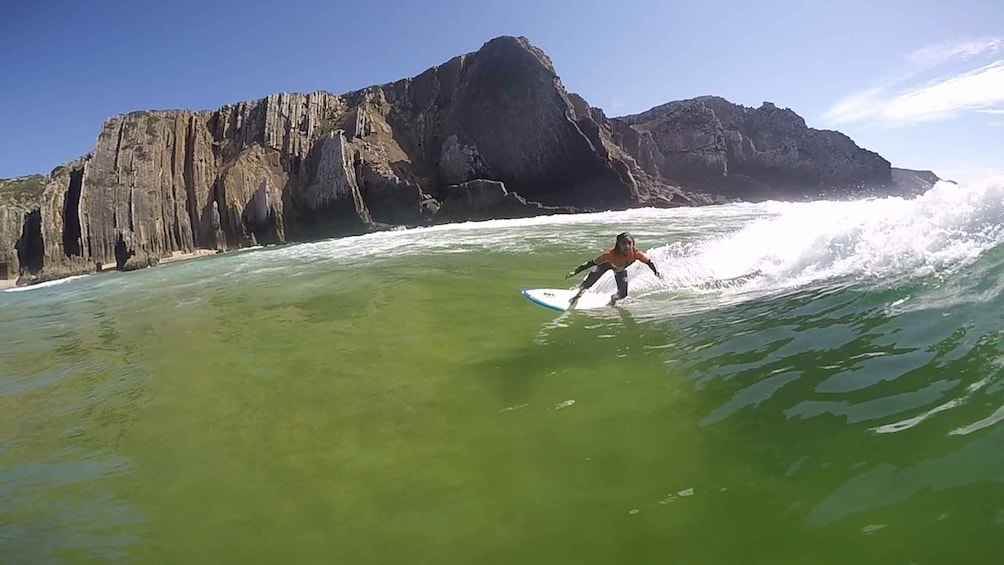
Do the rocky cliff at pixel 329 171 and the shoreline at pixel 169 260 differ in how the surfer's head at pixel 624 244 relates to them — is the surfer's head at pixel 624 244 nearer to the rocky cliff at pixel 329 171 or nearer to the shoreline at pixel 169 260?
the rocky cliff at pixel 329 171

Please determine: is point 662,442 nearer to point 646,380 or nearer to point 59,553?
point 646,380

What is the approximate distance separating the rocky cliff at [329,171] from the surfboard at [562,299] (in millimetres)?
33535

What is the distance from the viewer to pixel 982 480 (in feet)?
9.68

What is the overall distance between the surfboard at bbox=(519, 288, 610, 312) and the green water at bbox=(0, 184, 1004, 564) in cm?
57

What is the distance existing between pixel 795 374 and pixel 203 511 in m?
4.79

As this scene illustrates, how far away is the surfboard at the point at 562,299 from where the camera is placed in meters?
9.69

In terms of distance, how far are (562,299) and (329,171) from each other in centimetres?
4318

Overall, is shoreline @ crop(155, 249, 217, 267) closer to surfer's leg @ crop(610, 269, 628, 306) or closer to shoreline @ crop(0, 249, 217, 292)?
shoreline @ crop(0, 249, 217, 292)

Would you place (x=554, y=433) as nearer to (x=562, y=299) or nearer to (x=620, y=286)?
(x=562, y=299)

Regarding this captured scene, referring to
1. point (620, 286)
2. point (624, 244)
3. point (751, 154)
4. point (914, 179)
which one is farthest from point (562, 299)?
point (914, 179)

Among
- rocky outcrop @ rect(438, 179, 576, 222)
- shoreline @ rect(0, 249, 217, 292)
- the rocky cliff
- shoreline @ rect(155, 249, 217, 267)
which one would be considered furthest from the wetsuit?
shoreline @ rect(155, 249, 217, 267)

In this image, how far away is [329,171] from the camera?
48.9 m

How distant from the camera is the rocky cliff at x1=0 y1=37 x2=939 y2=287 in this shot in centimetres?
4216

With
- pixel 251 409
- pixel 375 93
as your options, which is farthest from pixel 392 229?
pixel 251 409
